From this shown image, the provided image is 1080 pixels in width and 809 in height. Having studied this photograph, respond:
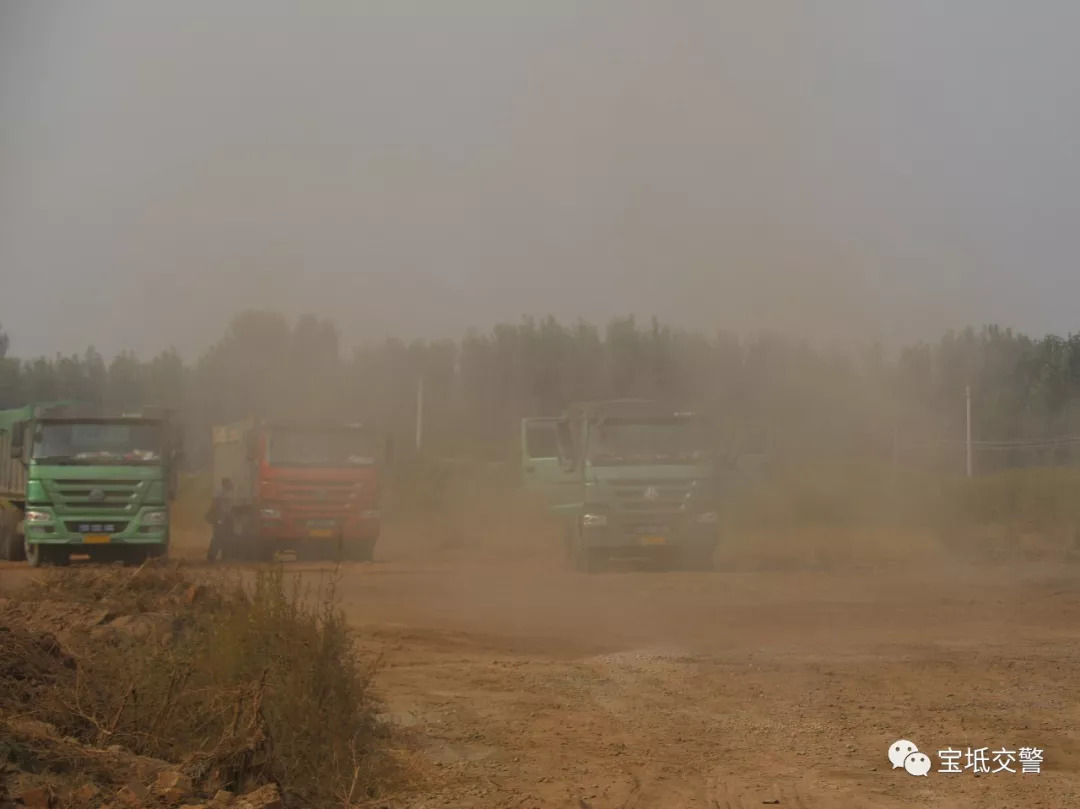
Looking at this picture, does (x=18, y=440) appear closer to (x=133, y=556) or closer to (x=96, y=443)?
(x=96, y=443)

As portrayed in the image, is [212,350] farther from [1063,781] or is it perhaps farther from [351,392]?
[1063,781]

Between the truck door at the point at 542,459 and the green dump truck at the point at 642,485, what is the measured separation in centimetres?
259

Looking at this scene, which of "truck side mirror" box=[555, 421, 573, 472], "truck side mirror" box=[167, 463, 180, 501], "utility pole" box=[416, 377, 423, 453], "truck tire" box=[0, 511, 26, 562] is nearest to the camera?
"truck side mirror" box=[167, 463, 180, 501]

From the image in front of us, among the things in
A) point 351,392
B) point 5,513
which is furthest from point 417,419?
point 5,513

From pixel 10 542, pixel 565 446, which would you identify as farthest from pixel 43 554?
pixel 565 446

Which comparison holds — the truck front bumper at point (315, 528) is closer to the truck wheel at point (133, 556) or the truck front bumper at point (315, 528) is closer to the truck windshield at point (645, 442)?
the truck wheel at point (133, 556)

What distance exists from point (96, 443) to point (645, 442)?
9.82m

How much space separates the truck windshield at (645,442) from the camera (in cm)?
2047

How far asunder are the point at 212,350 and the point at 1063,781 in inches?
1039

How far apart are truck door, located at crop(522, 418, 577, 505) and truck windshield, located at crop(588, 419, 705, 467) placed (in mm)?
2776

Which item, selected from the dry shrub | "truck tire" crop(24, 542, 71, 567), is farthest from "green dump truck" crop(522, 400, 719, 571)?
the dry shrub

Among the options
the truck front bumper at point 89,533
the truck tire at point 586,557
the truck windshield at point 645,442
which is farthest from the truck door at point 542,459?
the truck front bumper at point 89,533

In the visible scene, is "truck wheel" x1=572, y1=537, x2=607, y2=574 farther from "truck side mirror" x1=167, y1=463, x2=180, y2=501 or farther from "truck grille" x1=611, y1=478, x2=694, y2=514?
"truck side mirror" x1=167, y1=463, x2=180, y2=501

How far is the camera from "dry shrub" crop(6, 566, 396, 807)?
259 inches
